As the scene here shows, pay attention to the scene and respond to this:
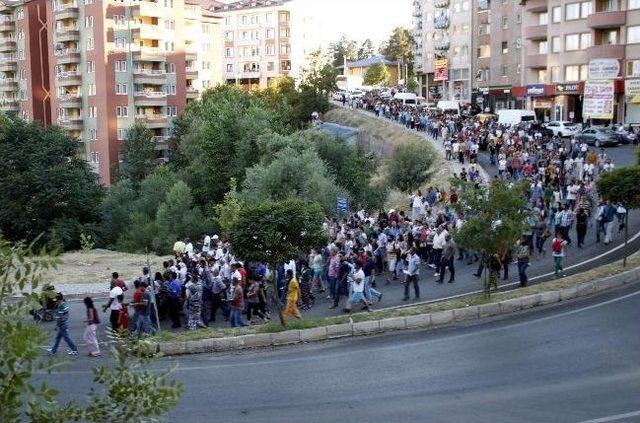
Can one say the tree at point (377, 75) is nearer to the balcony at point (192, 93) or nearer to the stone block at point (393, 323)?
the balcony at point (192, 93)

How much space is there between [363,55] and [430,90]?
92.6 metres

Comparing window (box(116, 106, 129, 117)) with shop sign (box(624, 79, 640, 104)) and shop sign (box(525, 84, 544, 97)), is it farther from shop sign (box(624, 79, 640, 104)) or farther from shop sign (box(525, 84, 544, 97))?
shop sign (box(624, 79, 640, 104))

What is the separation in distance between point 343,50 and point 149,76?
12502 cm

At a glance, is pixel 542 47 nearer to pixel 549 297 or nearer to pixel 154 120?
pixel 154 120

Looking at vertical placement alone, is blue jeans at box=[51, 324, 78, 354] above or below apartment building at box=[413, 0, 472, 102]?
below

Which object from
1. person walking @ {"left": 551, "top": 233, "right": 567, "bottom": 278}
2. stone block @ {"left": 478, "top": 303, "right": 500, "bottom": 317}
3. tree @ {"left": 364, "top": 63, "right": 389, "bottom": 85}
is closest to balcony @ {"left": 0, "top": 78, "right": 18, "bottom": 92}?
tree @ {"left": 364, "top": 63, "right": 389, "bottom": 85}

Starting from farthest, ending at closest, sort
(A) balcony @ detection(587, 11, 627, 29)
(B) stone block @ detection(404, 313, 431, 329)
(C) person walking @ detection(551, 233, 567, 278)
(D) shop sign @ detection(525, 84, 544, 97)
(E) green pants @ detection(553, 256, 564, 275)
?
(D) shop sign @ detection(525, 84, 544, 97) < (A) balcony @ detection(587, 11, 627, 29) < (E) green pants @ detection(553, 256, 564, 275) < (C) person walking @ detection(551, 233, 567, 278) < (B) stone block @ detection(404, 313, 431, 329)

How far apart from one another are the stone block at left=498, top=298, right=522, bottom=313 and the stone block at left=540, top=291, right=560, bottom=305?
686 millimetres

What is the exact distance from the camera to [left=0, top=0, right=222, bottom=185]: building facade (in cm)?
7131

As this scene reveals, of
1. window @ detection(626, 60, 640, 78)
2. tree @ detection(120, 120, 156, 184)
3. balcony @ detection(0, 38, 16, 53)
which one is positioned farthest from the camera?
balcony @ detection(0, 38, 16, 53)

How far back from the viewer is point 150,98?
241ft

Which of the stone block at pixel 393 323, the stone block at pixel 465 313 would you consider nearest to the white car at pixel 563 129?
the stone block at pixel 465 313

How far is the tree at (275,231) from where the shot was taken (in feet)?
52.1

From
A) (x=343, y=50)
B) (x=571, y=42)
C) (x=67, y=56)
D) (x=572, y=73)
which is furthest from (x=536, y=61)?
(x=343, y=50)
